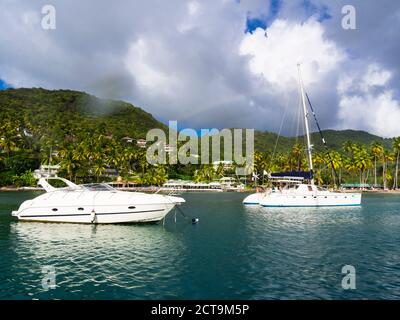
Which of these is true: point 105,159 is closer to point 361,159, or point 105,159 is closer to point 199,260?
point 361,159

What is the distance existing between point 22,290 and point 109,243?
31.1 feet

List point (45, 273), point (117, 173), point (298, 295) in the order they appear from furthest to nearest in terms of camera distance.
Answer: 1. point (117, 173)
2. point (45, 273)
3. point (298, 295)

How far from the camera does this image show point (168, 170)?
151m

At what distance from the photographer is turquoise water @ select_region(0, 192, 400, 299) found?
15.1 meters

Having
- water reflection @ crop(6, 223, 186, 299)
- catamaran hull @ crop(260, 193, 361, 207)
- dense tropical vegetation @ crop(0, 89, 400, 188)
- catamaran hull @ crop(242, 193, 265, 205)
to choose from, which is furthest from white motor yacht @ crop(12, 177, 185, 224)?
dense tropical vegetation @ crop(0, 89, 400, 188)

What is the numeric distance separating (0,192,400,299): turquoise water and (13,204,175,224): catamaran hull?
747 mm

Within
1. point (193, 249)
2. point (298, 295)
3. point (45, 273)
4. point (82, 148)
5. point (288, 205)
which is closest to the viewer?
point (298, 295)

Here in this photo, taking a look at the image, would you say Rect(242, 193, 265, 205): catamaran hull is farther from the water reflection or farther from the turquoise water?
the water reflection

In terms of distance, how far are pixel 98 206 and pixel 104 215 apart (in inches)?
40.1

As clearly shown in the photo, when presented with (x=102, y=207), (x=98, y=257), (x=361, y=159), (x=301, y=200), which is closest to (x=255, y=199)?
(x=301, y=200)

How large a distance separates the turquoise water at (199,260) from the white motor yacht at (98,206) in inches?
36.6

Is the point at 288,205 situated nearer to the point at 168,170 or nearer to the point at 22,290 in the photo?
the point at 22,290

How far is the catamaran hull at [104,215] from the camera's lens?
31.1 m
